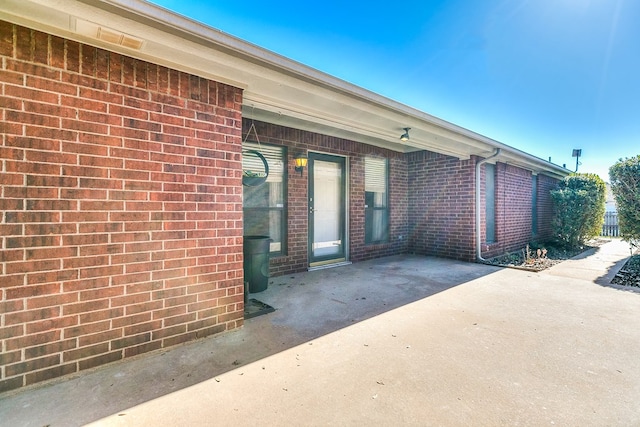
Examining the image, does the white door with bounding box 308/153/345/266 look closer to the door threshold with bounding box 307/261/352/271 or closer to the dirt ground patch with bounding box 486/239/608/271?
the door threshold with bounding box 307/261/352/271

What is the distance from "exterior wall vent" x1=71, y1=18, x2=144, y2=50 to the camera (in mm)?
1893

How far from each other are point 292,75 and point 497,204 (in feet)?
21.0

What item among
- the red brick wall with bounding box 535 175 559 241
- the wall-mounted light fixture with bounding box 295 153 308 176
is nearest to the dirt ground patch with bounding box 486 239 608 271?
the red brick wall with bounding box 535 175 559 241

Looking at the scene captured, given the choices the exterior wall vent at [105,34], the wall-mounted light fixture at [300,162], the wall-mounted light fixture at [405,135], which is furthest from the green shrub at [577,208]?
the exterior wall vent at [105,34]

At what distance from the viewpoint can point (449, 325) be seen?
2893 mm

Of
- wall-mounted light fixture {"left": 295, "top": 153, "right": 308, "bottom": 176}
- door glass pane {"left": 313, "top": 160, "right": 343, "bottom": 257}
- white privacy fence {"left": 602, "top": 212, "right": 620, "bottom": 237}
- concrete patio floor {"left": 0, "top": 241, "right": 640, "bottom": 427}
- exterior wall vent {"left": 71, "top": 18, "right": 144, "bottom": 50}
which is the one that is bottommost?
concrete patio floor {"left": 0, "top": 241, "right": 640, "bottom": 427}

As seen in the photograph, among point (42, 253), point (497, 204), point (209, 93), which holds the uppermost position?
point (209, 93)

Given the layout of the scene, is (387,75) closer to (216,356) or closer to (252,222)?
(252,222)

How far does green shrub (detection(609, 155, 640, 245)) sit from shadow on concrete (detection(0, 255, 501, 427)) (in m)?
3.82

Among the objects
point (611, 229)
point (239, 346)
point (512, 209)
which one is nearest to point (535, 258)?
point (512, 209)

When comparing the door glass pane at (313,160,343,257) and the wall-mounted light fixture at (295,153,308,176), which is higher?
the wall-mounted light fixture at (295,153,308,176)

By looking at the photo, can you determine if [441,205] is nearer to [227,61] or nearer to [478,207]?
[478,207]

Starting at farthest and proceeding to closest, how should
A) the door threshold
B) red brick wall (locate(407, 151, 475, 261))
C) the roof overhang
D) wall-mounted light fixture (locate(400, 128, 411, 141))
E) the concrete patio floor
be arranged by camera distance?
1. red brick wall (locate(407, 151, 475, 261))
2. the door threshold
3. wall-mounted light fixture (locate(400, 128, 411, 141))
4. the roof overhang
5. the concrete patio floor

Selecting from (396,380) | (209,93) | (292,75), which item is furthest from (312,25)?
(396,380)
